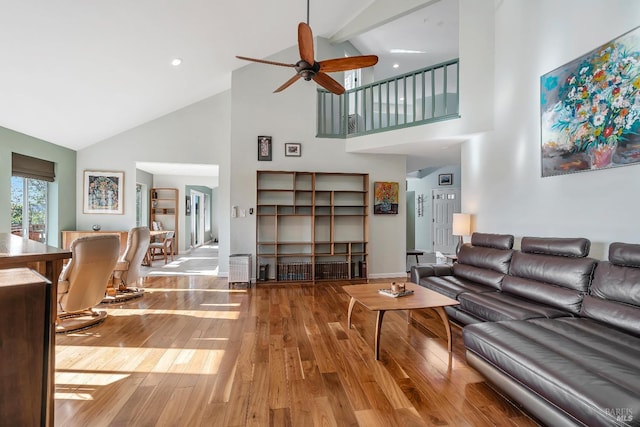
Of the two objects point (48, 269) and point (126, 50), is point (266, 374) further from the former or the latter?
point (126, 50)

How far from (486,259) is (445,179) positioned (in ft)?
19.0

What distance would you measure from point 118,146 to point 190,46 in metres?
3.00

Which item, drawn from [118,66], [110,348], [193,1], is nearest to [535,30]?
[193,1]

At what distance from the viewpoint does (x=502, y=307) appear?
104 inches

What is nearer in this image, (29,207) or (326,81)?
(326,81)

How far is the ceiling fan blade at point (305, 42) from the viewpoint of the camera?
274 cm

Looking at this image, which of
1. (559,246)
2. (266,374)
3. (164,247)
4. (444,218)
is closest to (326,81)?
(559,246)

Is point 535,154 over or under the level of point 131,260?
over

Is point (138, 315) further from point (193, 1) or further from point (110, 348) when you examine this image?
point (193, 1)

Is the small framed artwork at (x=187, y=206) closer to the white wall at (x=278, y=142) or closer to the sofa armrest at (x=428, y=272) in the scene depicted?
the white wall at (x=278, y=142)

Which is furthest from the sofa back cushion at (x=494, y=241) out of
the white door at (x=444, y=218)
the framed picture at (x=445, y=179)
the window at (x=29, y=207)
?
the window at (x=29, y=207)

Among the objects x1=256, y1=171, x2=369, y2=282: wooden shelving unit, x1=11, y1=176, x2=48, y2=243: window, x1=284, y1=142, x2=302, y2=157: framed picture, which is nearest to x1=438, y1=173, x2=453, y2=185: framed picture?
x1=256, y1=171, x2=369, y2=282: wooden shelving unit

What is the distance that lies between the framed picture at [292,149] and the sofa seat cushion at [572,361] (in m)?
4.31

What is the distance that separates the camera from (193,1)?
359 centimetres
